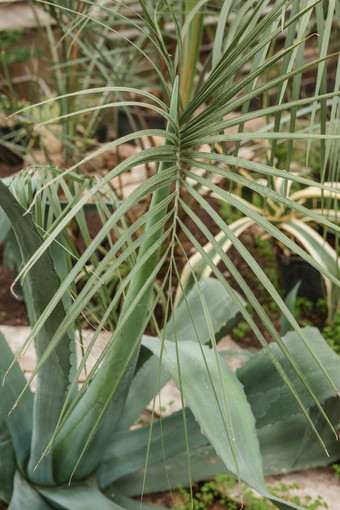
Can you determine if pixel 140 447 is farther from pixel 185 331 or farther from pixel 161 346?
pixel 161 346

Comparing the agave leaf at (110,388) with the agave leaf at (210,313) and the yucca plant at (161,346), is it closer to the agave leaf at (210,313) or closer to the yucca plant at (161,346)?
the yucca plant at (161,346)

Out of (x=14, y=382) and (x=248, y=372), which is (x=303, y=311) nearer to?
(x=248, y=372)

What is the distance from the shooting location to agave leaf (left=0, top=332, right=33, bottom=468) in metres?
0.96

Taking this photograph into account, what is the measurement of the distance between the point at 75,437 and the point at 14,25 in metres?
2.52

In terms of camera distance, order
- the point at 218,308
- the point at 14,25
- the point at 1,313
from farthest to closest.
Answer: the point at 14,25, the point at 1,313, the point at 218,308

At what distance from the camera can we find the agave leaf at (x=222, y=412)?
718 millimetres

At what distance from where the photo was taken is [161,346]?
0.51 metres

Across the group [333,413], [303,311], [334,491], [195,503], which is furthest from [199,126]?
[303,311]

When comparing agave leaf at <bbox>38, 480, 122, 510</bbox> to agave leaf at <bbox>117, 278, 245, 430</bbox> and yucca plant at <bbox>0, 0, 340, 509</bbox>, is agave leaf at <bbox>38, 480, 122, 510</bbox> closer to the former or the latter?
yucca plant at <bbox>0, 0, 340, 509</bbox>

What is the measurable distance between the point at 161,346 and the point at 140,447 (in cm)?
57

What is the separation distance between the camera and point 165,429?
1.00m

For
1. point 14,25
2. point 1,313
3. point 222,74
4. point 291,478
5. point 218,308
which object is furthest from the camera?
point 14,25

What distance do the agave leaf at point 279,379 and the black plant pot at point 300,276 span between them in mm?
889

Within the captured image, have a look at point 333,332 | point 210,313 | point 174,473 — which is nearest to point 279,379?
point 210,313
